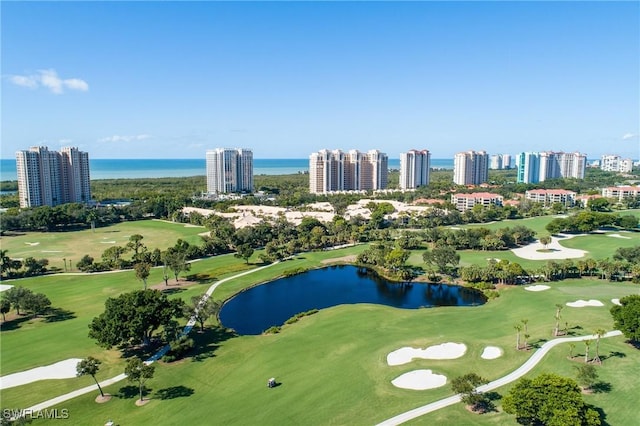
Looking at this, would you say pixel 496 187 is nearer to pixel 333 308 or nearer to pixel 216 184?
pixel 216 184

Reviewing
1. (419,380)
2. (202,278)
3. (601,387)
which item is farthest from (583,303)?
(202,278)

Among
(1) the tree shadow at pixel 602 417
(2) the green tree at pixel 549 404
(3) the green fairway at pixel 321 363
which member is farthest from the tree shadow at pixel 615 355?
(2) the green tree at pixel 549 404

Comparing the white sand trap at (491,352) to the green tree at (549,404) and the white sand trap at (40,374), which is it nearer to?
the green tree at (549,404)

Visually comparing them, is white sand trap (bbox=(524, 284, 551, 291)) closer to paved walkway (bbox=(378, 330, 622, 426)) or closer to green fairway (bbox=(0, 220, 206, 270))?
paved walkway (bbox=(378, 330, 622, 426))

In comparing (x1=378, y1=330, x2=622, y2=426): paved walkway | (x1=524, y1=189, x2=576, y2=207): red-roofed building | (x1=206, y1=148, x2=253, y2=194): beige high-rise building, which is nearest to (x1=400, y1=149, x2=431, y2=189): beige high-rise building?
(x1=524, y1=189, x2=576, y2=207): red-roofed building

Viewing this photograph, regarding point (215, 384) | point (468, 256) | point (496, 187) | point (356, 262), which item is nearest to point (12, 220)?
point (356, 262)
